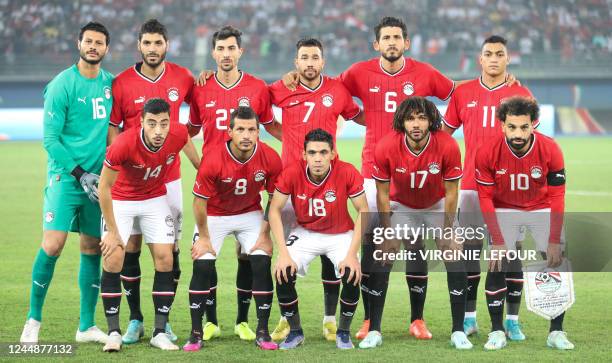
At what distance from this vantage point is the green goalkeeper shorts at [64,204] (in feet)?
20.7

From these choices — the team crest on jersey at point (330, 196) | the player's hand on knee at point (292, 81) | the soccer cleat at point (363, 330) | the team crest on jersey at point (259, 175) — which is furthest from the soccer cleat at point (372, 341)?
the player's hand on knee at point (292, 81)

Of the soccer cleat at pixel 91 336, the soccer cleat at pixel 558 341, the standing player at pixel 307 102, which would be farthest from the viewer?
the standing player at pixel 307 102

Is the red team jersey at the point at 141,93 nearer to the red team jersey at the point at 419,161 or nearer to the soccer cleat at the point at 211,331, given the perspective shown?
the soccer cleat at the point at 211,331

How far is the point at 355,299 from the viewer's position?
6113mm

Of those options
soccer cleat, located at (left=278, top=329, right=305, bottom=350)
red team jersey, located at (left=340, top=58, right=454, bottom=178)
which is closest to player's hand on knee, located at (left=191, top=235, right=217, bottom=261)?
soccer cleat, located at (left=278, top=329, right=305, bottom=350)

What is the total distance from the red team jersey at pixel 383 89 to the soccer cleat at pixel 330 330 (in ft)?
3.78

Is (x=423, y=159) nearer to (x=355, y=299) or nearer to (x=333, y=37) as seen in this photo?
(x=355, y=299)

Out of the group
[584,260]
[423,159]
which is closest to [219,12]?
[584,260]

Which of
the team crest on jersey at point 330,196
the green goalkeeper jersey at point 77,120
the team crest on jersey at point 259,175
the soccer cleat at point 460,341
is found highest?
the green goalkeeper jersey at point 77,120

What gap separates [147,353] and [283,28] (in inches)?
1085

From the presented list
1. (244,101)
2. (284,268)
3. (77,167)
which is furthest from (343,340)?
(77,167)

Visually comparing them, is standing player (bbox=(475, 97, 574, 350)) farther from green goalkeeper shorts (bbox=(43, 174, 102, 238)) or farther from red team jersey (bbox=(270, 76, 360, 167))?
green goalkeeper shorts (bbox=(43, 174, 102, 238))

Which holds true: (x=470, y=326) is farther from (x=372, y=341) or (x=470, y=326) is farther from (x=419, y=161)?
(x=419, y=161)

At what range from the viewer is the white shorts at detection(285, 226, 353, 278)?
6172 millimetres
